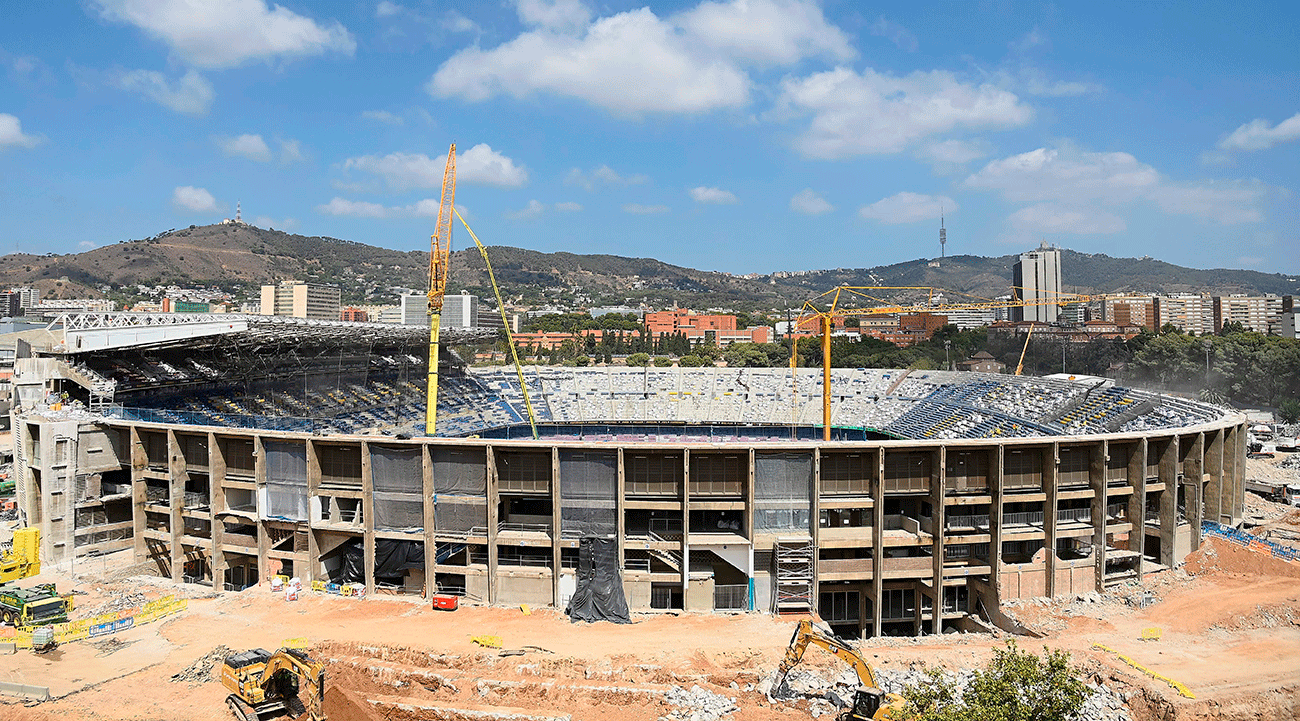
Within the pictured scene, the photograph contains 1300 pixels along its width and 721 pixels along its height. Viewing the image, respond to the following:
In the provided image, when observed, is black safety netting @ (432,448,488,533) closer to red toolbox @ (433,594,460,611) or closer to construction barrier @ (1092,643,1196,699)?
red toolbox @ (433,594,460,611)

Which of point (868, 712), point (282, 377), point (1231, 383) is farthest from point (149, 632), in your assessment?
point (1231, 383)

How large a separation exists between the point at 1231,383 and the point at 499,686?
10841cm

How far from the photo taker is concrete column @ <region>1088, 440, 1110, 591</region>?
106 ft

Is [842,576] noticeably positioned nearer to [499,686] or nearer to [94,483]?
[499,686]


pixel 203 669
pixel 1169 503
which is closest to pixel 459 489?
pixel 203 669

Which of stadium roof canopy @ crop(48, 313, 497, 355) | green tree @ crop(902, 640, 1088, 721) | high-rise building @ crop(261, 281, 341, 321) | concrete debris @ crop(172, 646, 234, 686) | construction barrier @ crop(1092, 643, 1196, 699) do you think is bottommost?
construction barrier @ crop(1092, 643, 1196, 699)

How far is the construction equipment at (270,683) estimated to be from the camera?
829 inches

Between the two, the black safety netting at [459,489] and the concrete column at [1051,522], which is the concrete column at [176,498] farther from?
the concrete column at [1051,522]

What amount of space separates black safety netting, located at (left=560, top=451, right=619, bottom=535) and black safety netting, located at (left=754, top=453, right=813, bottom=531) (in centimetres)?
583

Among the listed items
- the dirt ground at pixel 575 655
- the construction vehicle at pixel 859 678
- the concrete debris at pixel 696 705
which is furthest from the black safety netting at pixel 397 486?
the construction vehicle at pixel 859 678

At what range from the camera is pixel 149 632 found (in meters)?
27.1

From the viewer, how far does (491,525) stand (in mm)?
31016

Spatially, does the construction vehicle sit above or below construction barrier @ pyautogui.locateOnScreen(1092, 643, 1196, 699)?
above

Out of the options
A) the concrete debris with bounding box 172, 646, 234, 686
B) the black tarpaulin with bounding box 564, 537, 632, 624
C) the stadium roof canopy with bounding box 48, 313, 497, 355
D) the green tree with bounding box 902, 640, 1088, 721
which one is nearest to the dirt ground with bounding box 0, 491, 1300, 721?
the concrete debris with bounding box 172, 646, 234, 686
